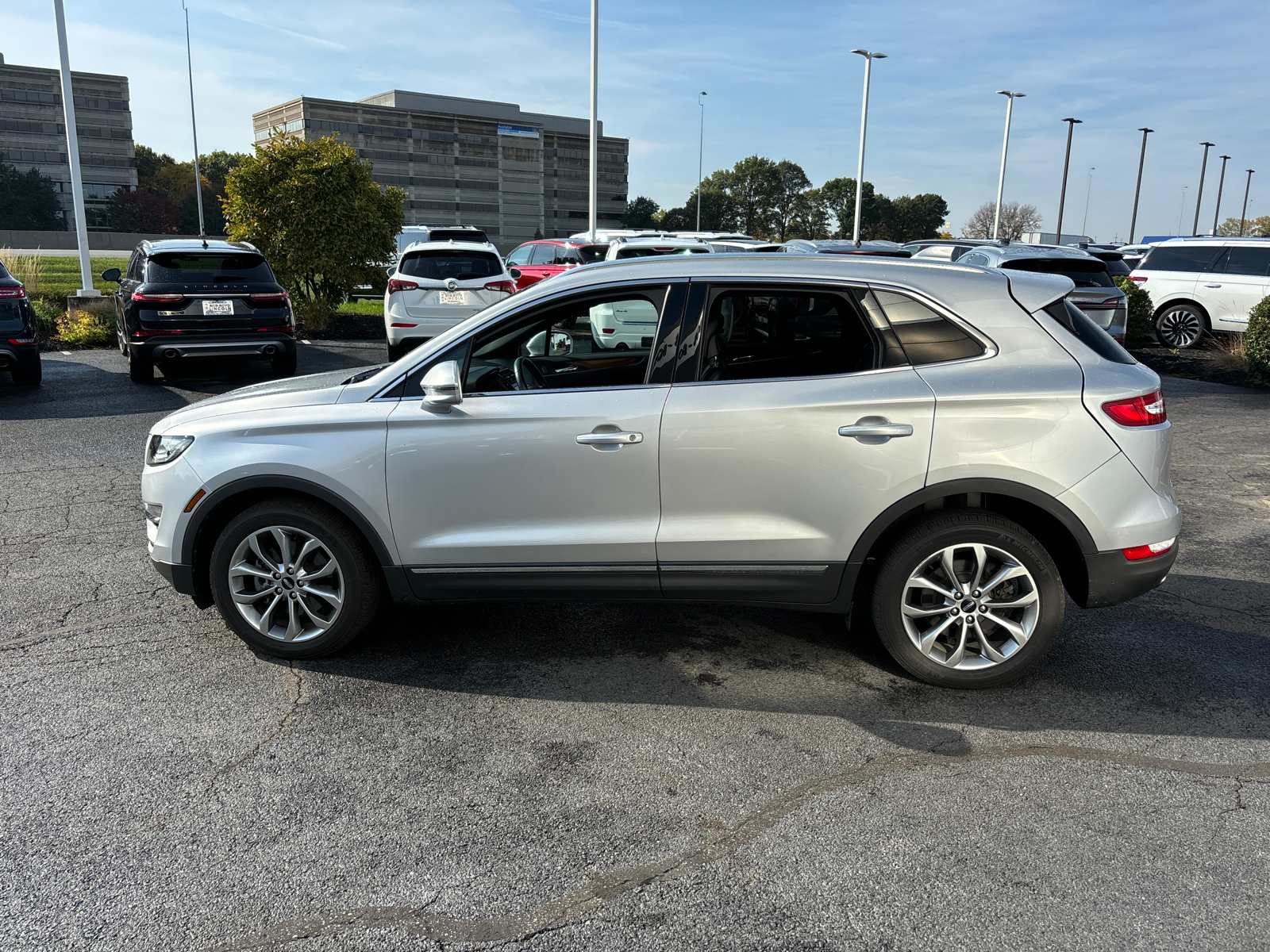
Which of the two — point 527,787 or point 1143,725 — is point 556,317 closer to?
point 527,787

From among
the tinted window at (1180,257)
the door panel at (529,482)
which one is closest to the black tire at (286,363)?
the door panel at (529,482)

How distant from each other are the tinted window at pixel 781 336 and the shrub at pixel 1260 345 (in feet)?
36.9

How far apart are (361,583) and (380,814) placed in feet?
4.14

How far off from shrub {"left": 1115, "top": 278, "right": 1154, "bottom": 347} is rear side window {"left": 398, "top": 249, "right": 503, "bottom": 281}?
34.8 feet

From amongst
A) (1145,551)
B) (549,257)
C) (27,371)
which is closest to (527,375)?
(1145,551)

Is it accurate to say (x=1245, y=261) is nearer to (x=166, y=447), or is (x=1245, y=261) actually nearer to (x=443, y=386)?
(x=443, y=386)

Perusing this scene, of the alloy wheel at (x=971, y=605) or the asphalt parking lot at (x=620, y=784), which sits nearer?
the asphalt parking lot at (x=620, y=784)

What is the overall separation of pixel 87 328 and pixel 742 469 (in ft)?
50.2

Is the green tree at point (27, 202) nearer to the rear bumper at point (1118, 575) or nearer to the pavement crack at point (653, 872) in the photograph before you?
the pavement crack at point (653, 872)

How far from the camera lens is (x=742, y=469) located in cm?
382

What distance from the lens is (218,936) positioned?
8.35ft

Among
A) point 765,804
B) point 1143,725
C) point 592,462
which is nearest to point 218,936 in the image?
point 765,804

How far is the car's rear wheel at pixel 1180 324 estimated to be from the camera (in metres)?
16.2

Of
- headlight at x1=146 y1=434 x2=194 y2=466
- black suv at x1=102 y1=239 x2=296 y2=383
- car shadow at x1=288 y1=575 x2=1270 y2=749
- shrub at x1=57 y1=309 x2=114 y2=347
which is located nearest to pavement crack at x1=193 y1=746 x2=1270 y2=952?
car shadow at x1=288 y1=575 x2=1270 y2=749
